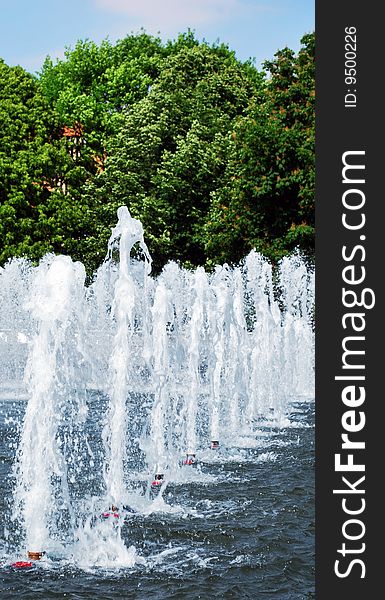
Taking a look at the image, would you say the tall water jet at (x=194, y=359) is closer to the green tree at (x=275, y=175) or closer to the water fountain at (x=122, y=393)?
the water fountain at (x=122, y=393)

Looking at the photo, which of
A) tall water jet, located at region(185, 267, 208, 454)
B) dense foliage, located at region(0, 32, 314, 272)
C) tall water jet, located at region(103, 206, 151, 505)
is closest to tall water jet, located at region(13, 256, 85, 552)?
tall water jet, located at region(103, 206, 151, 505)

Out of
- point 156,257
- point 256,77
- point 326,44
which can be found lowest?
point 326,44

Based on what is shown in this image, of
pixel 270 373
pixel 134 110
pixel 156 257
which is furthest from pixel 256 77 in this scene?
pixel 270 373

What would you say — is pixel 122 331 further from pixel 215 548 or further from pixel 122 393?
pixel 215 548

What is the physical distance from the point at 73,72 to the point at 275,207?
1530cm

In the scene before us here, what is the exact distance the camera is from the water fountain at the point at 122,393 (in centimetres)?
758

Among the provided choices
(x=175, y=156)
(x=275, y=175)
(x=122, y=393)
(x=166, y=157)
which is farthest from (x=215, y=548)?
(x=166, y=157)

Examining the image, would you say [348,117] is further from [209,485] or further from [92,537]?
[209,485]

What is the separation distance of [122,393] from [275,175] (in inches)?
823

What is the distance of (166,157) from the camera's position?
108 ft

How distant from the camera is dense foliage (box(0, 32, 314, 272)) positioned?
28953mm

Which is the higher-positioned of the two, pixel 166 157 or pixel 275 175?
pixel 166 157

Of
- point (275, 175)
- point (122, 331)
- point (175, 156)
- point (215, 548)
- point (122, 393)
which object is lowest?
point (215, 548)

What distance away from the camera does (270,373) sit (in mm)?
18594
